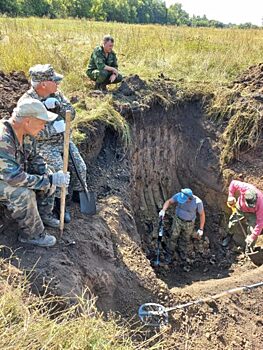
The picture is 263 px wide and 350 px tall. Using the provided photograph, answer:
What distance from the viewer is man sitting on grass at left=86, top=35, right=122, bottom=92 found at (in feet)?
26.4

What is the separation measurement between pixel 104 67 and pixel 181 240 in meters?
3.53

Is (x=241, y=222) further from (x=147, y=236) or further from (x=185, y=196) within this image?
(x=147, y=236)

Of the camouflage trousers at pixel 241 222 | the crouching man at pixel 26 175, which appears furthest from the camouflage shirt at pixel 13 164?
the camouflage trousers at pixel 241 222

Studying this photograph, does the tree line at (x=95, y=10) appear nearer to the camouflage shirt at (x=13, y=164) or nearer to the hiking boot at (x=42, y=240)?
the camouflage shirt at (x=13, y=164)

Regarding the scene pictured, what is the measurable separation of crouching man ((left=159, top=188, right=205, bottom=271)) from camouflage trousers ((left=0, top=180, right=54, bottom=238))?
3199 millimetres

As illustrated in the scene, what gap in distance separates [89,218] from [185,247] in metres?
2.94

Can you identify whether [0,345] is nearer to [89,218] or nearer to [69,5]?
[89,218]

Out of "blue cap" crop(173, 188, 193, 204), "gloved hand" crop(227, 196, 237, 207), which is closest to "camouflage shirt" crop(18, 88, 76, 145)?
"blue cap" crop(173, 188, 193, 204)

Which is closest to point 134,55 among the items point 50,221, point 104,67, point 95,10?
point 104,67

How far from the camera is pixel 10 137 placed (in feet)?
12.4

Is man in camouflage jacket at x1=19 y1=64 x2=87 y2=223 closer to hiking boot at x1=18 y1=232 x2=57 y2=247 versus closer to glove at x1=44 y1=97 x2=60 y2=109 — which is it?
glove at x1=44 y1=97 x2=60 y2=109

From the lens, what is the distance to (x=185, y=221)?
7.29m

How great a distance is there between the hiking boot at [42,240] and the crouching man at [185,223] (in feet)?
9.91

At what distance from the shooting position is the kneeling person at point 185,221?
279 inches
